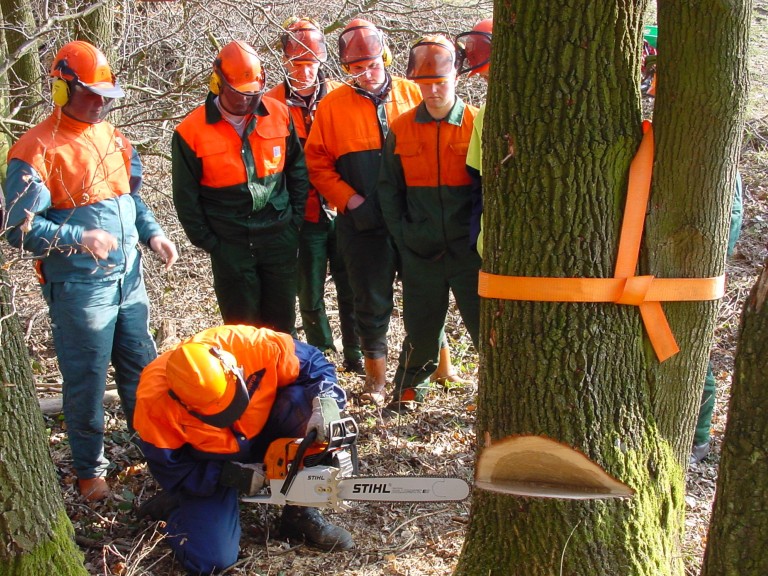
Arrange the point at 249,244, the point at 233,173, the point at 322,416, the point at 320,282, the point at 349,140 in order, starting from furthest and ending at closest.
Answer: the point at 320,282, the point at 349,140, the point at 249,244, the point at 233,173, the point at 322,416

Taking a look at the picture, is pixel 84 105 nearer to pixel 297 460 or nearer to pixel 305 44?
pixel 305 44

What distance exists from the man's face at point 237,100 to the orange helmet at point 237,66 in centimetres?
3

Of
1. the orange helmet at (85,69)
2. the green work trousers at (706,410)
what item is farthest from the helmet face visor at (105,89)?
the green work trousers at (706,410)

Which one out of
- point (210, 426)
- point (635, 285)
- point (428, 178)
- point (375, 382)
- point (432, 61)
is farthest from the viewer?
point (375, 382)

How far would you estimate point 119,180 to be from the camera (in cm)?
403

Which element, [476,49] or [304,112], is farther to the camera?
[304,112]

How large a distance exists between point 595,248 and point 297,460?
170cm

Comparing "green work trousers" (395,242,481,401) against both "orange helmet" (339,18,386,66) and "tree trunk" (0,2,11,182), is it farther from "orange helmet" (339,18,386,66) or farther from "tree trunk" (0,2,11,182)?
"tree trunk" (0,2,11,182)

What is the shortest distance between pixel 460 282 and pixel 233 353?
4.68ft

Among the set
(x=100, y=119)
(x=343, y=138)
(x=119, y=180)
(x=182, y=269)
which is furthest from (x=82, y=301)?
(x=182, y=269)

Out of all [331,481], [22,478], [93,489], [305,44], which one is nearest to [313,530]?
[331,481]

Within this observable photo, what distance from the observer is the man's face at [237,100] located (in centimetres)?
441

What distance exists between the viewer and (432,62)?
13.8 ft

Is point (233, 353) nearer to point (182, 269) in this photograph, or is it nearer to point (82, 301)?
point (82, 301)
